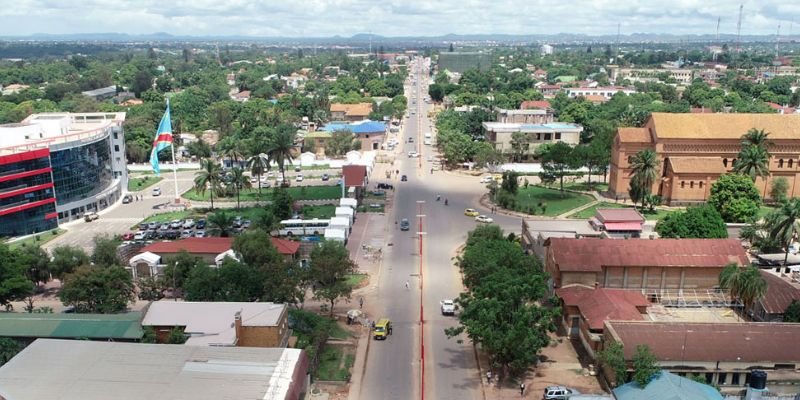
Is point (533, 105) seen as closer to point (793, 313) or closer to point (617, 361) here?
point (793, 313)

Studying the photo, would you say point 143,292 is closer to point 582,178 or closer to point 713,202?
point 713,202

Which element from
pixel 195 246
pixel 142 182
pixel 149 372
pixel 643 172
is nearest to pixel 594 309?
pixel 149 372

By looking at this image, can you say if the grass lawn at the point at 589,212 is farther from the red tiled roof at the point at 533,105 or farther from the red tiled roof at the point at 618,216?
the red tiled roof at the point at 533,105

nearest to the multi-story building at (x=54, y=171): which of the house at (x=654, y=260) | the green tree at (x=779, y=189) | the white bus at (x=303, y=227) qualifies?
the white bus at (x=303, y=227)

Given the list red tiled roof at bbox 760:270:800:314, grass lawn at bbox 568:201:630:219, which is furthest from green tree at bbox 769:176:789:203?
red tiled roof at bbox 760:270:800:314

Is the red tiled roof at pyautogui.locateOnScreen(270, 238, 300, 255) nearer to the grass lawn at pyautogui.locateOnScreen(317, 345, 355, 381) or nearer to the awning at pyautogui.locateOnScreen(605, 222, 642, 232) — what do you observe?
the grass lawn at pyautogui.locateOnScreen(317, 345, 355, 381)

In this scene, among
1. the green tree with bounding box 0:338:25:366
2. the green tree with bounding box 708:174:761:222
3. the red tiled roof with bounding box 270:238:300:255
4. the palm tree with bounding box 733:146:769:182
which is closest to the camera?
the green tree with bounding box 0:338:25:366
